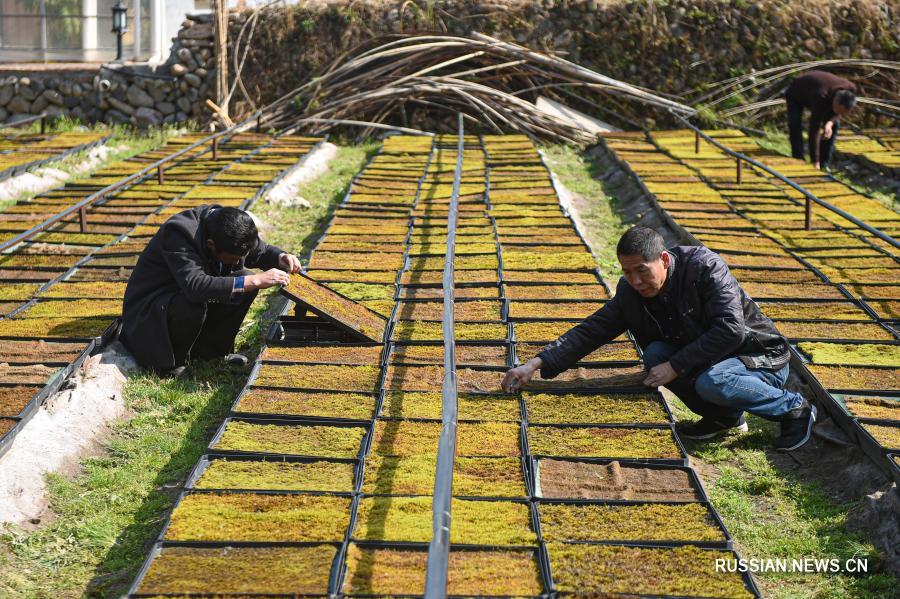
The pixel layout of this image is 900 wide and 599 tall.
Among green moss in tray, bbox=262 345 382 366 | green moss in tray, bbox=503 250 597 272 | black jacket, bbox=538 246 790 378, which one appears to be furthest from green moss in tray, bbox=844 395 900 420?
green moss in tray, bbox=503 250 597 272

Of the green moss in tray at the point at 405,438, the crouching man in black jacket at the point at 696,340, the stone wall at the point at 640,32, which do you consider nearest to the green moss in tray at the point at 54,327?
the green moss in tray at the point at 405,438

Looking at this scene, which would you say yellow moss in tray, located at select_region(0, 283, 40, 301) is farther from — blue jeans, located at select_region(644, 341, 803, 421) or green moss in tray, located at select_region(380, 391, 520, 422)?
blue jeans, located at select_region(644, 341, 803, 421)

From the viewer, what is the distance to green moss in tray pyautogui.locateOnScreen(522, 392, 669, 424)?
3.88 meters

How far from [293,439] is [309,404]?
1.09 feet

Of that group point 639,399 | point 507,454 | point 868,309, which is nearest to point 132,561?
point 507,454

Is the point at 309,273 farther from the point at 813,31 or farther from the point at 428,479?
the point at 813,31

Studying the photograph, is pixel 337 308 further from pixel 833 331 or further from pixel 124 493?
pixel 833 331

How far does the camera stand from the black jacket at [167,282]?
4.29 m

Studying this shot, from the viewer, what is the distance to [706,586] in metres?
2.75

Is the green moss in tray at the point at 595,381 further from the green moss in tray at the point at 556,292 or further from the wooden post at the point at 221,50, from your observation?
the wooden post at the point at 221,50

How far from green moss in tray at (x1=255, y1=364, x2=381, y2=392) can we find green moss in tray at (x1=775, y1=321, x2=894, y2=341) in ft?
7.35

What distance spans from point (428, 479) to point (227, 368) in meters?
1.76

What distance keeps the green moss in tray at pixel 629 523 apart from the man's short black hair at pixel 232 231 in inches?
75.2

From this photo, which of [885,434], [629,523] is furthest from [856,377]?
[629,523]
